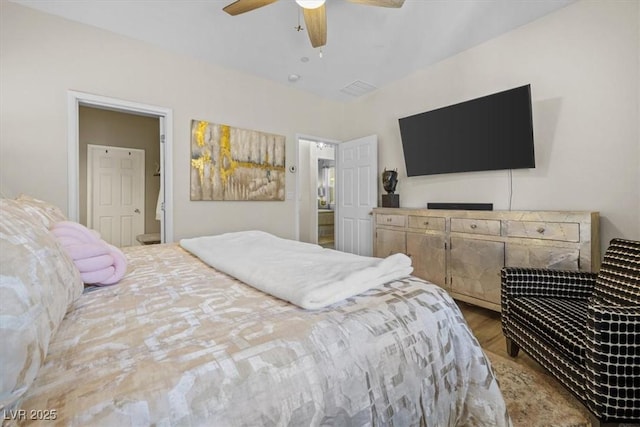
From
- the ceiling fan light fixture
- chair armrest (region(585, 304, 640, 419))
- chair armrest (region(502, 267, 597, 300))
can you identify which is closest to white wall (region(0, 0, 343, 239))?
the ceiling fan light fixture

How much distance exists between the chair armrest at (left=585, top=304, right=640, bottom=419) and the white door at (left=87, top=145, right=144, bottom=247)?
17.9ft

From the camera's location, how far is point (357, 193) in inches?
164

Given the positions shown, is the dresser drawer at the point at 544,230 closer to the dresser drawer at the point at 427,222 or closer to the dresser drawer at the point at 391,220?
the dresser drawer at the point at 427,222

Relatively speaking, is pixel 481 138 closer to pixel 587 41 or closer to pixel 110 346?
pixel 587 41

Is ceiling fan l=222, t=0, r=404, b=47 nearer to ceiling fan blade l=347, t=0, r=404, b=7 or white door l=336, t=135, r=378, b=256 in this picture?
ceiling fan blade l=347, t=0, r=404, b=7

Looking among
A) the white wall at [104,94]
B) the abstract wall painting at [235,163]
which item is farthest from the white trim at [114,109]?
the abstract wall painting at [235,163]

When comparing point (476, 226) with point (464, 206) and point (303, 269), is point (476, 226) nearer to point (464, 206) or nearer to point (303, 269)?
point (464, 206)

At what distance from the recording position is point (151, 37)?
2.78 meters

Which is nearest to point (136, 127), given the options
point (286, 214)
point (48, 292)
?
point (286, 214)

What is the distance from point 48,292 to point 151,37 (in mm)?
3124

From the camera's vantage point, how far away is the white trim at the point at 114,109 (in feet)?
8.26

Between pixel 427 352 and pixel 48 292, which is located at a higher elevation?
pixel 48 292

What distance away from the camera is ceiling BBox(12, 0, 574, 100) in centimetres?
237

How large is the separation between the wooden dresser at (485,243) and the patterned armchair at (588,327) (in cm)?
39
